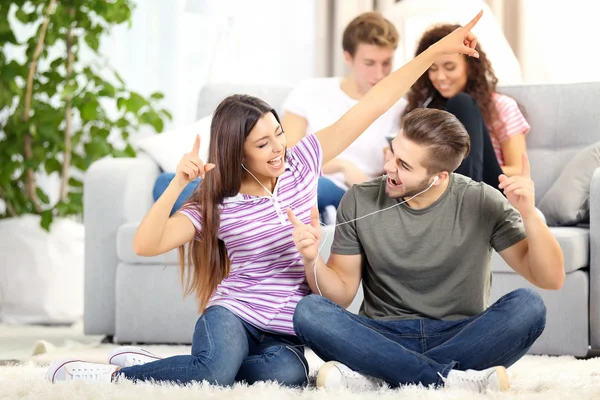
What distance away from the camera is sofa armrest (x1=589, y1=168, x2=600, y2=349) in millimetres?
2283

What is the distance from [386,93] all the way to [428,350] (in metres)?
0.59

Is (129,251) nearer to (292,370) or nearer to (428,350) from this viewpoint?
(292,370)

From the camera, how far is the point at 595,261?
91.0 inches

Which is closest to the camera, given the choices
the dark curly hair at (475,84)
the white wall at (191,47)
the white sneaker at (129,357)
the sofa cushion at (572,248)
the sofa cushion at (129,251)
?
the white sneaker at (129,357)

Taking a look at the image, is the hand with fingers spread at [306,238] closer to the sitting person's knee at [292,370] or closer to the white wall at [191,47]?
the sitting person's knee at [292,370]

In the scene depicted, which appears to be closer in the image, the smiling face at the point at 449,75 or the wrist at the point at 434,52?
the wrist at the point at 434,52

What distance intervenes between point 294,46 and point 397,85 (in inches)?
93.1

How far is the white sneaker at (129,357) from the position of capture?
1.78m

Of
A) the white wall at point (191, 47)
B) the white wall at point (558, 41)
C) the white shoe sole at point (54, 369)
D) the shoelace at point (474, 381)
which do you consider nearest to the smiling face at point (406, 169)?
the shoelace at point (474, 381)

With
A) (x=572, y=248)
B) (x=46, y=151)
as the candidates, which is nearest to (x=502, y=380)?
(x=572, y=248)

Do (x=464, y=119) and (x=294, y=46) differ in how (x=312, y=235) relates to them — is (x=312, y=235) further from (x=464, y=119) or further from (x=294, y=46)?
(x=294, y=46)

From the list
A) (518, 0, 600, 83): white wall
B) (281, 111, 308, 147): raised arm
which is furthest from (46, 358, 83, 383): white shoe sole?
(518, 0, 600, 83): white wall

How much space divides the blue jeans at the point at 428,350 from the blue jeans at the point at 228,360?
0.10 m

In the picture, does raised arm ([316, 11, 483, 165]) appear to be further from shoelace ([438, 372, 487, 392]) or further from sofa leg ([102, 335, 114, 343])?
sofa leg ([102, 335, 114, 343])
